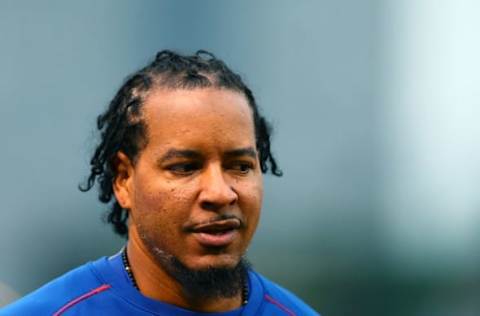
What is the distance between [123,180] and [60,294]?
1.16ft

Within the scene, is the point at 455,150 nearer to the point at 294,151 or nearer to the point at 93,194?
the point at 294,151

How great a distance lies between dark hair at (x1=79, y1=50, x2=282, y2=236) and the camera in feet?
10.2

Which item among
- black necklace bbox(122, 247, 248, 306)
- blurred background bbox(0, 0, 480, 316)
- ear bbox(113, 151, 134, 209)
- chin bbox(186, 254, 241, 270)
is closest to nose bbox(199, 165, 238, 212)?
chin bbox(186, 254, 241, 270)

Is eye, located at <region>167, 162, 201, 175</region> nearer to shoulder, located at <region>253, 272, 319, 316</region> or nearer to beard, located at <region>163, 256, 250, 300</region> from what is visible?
beard, located at <region>163, 256, 250, 300</region>

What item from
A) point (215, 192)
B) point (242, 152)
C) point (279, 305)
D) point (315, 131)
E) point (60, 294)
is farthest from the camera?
point (315, 131)

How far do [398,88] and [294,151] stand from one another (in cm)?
92

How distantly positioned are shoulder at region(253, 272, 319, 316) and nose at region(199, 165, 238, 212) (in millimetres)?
514

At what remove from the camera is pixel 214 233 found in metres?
2.96

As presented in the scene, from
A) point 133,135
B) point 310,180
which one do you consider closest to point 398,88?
point 310,180

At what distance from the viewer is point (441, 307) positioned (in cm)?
759

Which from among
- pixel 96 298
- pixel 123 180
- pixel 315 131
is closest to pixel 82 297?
pixel 96 298

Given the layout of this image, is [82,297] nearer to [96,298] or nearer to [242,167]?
[96,298]

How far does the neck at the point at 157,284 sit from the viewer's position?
313 centimetres

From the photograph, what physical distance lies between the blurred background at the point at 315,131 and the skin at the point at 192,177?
433 cm
